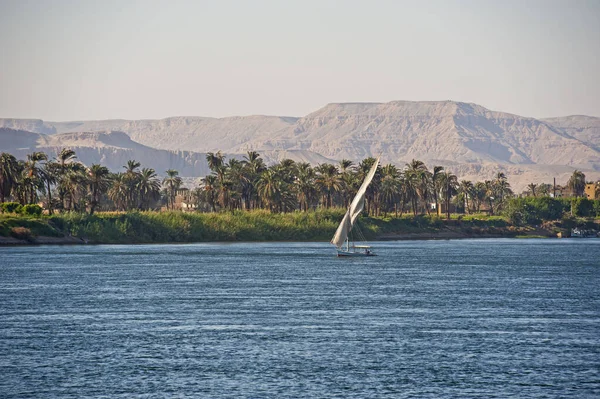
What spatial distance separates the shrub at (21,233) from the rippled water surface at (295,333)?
42.2 meters

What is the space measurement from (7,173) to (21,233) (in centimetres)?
1842

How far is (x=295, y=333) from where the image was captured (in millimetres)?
50750

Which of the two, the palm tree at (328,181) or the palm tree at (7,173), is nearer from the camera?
the palm tree at (7,173)

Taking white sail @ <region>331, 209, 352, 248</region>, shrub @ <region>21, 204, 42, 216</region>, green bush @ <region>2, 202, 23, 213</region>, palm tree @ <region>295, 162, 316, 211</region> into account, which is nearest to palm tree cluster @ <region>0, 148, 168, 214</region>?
green bush @ <region>2, 202, 23, 213</region>

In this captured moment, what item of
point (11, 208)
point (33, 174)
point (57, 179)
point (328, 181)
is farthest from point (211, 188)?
point (11, 208)

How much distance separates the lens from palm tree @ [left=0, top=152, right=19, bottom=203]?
15012cm

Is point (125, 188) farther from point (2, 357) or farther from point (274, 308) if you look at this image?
point (2, 357)

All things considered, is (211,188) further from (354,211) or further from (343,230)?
(354,211)

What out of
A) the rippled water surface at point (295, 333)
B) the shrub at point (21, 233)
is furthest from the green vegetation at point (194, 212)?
the rippled water surface at point (295, 333)

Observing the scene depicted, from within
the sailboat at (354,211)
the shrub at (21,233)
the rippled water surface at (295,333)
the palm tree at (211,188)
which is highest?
the palm tree at (211,188)

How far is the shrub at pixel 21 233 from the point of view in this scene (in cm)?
13588

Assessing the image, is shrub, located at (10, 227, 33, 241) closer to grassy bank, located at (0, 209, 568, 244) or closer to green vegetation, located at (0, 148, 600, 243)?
grassy bank, located at (0, 209, 568, 244)

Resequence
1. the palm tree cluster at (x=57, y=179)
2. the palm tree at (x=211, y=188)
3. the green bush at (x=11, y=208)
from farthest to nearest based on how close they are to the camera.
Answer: the palm tree at (x=211, y=188), the palm tree cluster at (x=57, y=179), the green bush at (x=11, y=208)

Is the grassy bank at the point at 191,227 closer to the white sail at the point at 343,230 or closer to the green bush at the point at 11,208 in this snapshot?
the green bush at the point at 11,208
